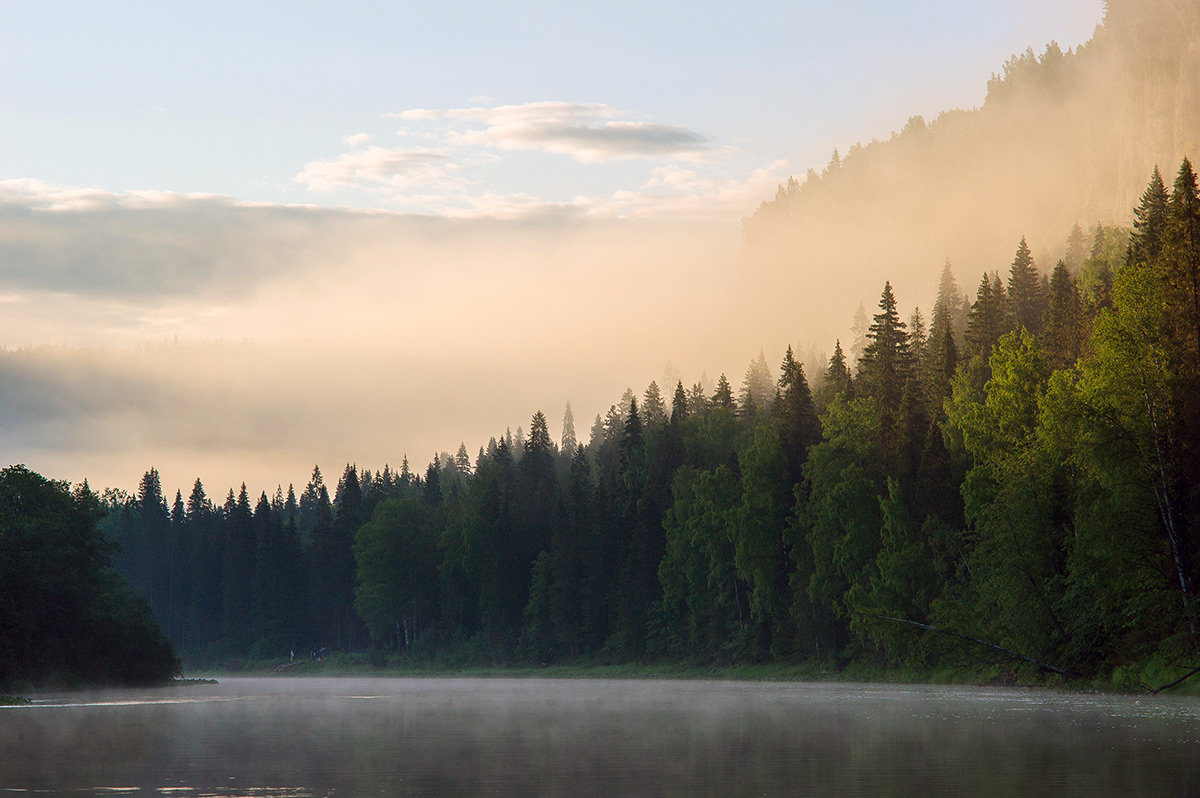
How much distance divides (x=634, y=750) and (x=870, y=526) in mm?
60821

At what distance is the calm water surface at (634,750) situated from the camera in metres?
21.6

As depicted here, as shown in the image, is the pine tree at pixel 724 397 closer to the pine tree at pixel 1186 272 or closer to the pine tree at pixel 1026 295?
the pine tree at pixel 1026 295

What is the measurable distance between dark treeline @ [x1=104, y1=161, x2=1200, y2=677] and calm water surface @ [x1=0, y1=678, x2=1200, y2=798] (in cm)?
959

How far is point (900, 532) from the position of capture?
80875mm

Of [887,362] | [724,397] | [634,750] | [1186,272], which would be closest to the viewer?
[634,750]

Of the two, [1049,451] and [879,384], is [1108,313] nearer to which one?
[1049,451]

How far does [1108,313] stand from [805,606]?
145 feet

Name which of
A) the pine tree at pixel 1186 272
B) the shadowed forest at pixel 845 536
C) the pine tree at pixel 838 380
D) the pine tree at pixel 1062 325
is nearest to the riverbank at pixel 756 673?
the shadowed forest at pixel 845 536

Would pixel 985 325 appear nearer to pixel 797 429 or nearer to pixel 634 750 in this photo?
pixel 797 429

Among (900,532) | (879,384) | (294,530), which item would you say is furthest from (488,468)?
(900,532)

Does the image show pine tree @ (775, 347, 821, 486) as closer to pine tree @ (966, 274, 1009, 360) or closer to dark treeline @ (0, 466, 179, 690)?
pine tree @ (966, 274, 1009, 360)

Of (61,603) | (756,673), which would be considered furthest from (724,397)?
(61,603)

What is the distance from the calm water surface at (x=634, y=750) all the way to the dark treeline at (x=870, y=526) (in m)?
9.59

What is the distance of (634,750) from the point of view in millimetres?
28781
